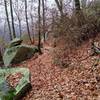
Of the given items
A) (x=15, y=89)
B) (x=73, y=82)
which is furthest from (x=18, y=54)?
(x=73, y=82)

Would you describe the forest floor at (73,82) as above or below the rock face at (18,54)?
above

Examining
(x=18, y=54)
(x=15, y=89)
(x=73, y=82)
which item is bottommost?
(x=18, y=54)

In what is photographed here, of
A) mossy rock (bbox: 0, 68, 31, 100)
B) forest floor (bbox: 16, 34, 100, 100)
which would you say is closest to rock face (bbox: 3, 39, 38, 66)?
forest floor (bbox: 16, 34, 100, 100)

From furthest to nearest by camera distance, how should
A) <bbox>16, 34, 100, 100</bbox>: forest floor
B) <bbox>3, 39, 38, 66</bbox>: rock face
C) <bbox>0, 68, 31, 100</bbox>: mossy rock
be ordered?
<bbox>3, 39, 38, 66</bbox>: rock face < <bbox>0, 68, 31, 100</bbox>: mossy rock < <bbox>16, 34, 100, 100</bbox>: forest floor

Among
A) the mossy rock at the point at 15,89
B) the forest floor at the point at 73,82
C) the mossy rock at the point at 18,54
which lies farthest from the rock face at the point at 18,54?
the mossy rock at the point at 15,89

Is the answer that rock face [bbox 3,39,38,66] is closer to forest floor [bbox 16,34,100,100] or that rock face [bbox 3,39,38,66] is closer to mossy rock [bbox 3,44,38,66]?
mossy rock [bbox 3,44,38,66]

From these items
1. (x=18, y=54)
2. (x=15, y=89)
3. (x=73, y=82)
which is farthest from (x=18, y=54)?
(x=73, y=82)

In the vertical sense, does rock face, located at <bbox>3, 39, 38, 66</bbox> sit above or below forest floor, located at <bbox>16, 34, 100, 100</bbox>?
below

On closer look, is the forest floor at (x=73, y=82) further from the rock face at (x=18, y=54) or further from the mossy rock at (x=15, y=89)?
the rock face at (x=18, y=54)

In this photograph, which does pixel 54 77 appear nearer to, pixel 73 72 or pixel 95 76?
pixel 73 72

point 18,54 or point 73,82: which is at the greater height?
point 73,82

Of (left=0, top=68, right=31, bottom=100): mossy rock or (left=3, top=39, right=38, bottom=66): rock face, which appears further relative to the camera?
(left=3, top=39, right=38, bottom=66): rock face

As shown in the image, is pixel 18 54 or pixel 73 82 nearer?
pixel 73 82

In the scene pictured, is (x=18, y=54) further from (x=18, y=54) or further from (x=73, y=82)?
(x=73, y=82)
